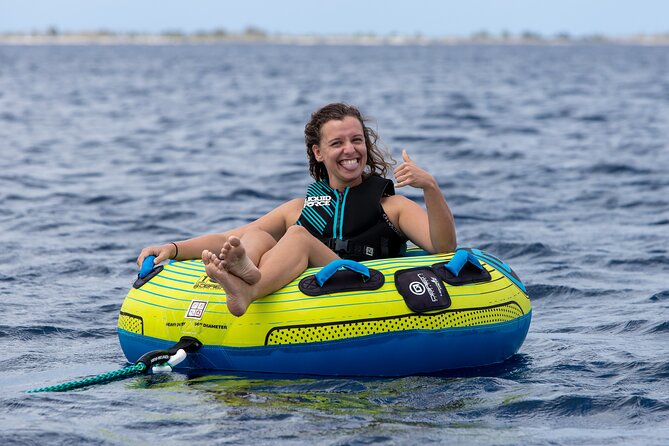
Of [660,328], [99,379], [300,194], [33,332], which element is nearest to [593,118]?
[300,194]

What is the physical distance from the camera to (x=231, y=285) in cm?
530

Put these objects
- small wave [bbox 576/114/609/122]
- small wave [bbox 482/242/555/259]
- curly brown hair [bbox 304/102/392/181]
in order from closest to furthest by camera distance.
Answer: curly brown hair [bbox 304/102/392/181] < small wave [bbox 482/242/555/259] < small wave [bbox 576/114/609/122]

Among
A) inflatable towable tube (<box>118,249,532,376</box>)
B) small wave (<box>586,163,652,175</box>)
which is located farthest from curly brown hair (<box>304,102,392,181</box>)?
small wave (<box>586,163,652,175</box>)

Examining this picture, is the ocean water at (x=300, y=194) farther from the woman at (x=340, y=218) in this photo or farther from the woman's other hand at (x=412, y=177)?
the woman's other hand at (x=412, y=177)

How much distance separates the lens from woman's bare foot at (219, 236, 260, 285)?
5.15 meters

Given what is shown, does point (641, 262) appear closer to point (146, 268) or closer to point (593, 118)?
point (146, 268)

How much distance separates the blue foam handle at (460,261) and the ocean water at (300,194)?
0.58 m

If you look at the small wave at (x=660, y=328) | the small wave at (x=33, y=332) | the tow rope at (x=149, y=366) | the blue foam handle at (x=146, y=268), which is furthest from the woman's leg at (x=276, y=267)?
the small wave at (x=660, y=328)

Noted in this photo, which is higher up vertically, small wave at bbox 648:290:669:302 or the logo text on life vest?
the logo text on life vest

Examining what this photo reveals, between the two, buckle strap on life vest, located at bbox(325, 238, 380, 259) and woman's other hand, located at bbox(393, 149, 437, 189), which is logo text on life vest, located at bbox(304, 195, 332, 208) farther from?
woman's other hand, located at bbox(393, 149, 437, 189)

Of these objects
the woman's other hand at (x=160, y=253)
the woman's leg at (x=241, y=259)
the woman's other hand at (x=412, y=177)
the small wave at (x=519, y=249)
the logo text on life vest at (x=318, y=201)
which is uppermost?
the woman's other hand at (x=412, y=177)

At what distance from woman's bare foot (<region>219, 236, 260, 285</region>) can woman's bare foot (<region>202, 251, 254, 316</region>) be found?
0.03 metres

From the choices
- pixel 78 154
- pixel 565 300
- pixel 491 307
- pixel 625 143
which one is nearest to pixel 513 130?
pixel 625 143

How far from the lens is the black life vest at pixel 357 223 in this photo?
610 centimetres
